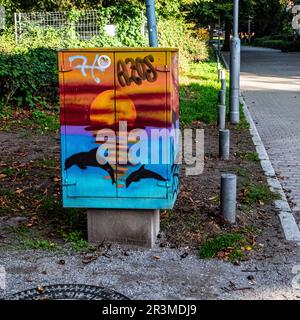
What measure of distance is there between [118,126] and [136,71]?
1.61 feet

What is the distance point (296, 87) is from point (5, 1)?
479 inches

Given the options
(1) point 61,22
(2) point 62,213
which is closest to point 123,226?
(2) point 62,213

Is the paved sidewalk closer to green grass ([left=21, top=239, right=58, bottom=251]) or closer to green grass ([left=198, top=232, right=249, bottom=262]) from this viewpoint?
green grass ([left=198, top=232, right=249, bottom=262])

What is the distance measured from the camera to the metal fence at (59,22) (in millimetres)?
20250

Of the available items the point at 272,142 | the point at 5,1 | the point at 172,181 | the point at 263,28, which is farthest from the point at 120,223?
the point at 263,28

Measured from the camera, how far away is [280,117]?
1323 centimetres

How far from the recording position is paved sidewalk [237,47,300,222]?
318 inches

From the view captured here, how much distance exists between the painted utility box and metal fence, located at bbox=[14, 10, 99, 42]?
15.5 m

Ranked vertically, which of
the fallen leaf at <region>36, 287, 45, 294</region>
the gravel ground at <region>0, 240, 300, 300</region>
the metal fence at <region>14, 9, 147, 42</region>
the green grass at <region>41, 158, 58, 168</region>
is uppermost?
the metal fence at <region>14, 9, 147, 42</region>

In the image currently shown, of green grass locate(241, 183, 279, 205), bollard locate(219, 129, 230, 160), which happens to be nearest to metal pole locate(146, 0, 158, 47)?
green grass locate(241, 183, 279, 205)

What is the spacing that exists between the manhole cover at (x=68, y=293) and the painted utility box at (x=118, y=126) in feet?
3.13

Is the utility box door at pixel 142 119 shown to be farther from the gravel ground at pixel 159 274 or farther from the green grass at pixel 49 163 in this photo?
the green grass at pixel 49 163

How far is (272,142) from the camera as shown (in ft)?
33.7

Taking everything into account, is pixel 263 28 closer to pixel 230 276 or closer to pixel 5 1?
pixel 5 1
